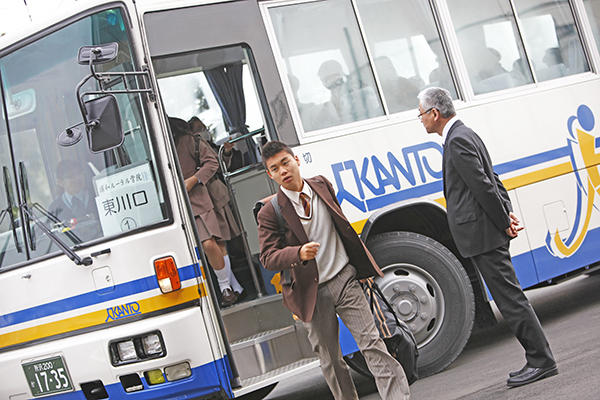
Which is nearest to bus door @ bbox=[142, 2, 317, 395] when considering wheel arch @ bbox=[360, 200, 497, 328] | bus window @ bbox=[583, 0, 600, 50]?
wheel arch @ bbox=[360, 200, 497, 328]

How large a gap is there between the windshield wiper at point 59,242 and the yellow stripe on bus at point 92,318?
0.36 m

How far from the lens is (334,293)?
5.14m

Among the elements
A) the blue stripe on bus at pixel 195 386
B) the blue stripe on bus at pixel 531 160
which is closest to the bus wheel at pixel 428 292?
the blue stripe on bus at pixel 531 160

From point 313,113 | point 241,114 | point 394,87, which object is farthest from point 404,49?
point 241,114

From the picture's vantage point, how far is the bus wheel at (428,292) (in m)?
6.40

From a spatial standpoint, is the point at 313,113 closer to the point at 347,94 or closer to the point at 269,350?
the point at 347,94

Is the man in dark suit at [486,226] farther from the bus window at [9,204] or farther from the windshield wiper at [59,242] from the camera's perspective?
the bus window at [9,204]

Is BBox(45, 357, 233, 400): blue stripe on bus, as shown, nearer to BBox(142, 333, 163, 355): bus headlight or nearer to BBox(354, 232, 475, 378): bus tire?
BBox(142, 333, 163, 355): bus headlight

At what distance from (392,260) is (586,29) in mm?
3163

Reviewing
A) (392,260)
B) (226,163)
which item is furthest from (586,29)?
(226,163)

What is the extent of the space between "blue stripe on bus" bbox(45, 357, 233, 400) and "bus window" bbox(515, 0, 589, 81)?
394 cm

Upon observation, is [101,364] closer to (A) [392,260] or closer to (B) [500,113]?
(A) [392,260]

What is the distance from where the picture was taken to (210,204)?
23.5 feet

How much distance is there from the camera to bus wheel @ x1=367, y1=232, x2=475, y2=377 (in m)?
6.40
